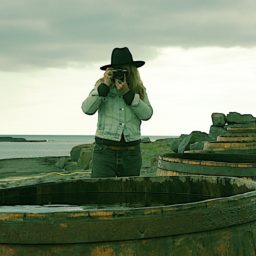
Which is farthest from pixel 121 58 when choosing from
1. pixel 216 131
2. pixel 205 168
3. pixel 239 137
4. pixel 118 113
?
pixel 216 131

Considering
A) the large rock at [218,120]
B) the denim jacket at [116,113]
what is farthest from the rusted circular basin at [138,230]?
the large rock at [218,120]

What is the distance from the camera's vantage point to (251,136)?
8.69m

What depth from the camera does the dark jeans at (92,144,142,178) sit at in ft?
16.2

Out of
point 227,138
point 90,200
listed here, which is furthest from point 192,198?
point 227,138

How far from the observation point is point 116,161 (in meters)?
4.94

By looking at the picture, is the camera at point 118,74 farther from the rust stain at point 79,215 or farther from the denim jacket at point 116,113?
the rust stain at point 79,215

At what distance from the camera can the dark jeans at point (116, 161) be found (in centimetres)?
494

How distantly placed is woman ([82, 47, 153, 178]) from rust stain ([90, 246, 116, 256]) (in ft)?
9.36

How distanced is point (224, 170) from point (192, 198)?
5.55ft

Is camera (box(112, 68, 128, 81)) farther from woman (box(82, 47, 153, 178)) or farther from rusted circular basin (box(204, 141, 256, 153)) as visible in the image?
rusted circular basin (box(204, 141, 256, 153))

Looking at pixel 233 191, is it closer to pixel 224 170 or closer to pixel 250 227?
pixel 250 227

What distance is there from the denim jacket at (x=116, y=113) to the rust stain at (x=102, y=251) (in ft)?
9.37

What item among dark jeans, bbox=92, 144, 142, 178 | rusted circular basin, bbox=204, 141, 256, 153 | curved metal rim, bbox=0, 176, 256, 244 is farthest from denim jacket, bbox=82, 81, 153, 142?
rusted circular basin, bbox=204, 141, 256, 153

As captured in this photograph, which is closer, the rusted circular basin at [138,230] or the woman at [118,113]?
the rusted circular basin at [138,230]
